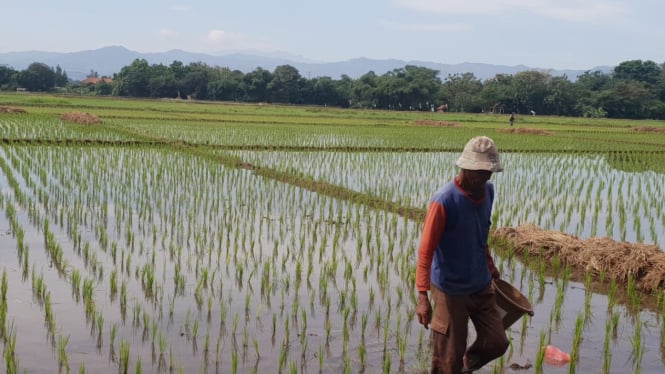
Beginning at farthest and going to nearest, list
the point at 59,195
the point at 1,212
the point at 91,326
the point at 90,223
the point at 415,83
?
the point at 415,83 < the point at 59,195 < the point at 1,212 < the point at 90,223 < the point at 91,326

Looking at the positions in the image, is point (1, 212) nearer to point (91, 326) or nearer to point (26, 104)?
point (91, 326)

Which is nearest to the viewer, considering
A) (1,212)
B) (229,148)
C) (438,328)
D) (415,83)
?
(438,328)

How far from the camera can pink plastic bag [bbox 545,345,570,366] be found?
12.1 feet

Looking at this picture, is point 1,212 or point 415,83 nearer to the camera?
point 1,212

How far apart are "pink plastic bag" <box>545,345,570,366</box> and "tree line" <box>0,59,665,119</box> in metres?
44.2

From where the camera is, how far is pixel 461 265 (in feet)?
9.65

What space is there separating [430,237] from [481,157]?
1.24 ft

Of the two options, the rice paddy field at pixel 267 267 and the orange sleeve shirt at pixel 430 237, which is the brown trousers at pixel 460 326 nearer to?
the orange sleeve shirt at pixel 430 237

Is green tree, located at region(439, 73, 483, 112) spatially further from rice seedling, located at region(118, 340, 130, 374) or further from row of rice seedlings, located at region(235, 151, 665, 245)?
rice seedling, located at region(118, 340, 130, 374)

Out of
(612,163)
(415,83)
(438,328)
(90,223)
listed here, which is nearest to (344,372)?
(438,328)

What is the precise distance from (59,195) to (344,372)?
5.84 m

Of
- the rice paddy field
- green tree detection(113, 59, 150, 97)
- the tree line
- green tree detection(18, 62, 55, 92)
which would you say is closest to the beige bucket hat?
the rice paddy field

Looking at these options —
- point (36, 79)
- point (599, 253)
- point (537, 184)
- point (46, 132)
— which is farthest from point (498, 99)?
point (599, 253)

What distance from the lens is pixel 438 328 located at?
9.93 feet
